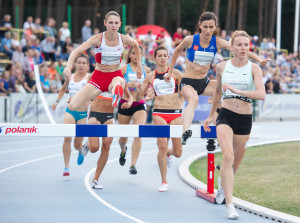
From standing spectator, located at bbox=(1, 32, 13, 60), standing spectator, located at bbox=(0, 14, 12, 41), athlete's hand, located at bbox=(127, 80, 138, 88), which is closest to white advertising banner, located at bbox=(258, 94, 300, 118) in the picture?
standing spectator, located at bbox=(1, 32, 13, 60)

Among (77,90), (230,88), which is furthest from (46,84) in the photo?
(230,88)

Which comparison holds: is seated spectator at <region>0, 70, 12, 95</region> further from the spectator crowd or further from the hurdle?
the hurdle

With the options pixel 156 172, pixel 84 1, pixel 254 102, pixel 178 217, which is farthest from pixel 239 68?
pixel 84 1

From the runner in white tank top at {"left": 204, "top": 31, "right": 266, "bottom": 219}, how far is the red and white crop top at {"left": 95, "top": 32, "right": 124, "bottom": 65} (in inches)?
81.2

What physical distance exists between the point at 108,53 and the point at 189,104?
1.54 meters

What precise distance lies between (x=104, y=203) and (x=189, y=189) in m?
2.02

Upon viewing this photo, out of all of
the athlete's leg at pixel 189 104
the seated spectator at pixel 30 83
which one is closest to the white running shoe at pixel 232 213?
the athlete's leg at pixel 189 104

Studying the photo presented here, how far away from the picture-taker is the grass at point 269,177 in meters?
9.40

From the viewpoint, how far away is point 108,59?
995cm

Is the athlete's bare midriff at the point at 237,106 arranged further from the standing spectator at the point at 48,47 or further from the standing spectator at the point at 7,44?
the standing spectator at the point at 48,47

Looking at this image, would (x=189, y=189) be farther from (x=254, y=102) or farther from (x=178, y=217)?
(x=254, y=102)

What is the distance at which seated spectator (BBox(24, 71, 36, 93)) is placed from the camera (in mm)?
22938

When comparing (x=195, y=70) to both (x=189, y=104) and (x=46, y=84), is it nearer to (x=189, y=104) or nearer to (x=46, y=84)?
(x=189, y=104)

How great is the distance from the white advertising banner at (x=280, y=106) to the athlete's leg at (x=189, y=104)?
744 inches
